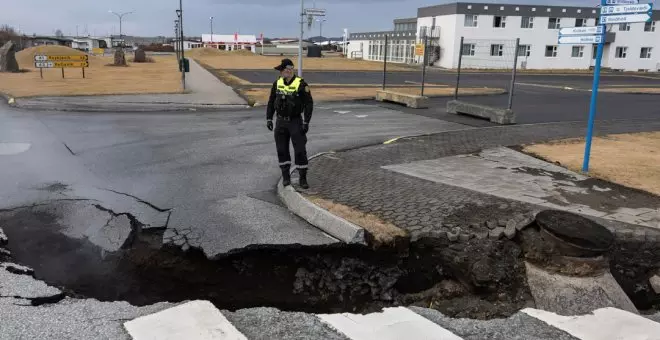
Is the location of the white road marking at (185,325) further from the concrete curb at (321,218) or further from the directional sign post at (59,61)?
the directional sign post at (59,61)

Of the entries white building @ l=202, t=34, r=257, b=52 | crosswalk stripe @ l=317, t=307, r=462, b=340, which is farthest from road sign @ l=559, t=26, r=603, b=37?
white building @ l=202, t=34, r=257, b=52

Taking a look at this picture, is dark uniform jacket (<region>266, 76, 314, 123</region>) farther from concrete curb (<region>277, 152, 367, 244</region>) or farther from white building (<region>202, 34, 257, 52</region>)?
white building (<region>202, 34, 257, 52</region>)

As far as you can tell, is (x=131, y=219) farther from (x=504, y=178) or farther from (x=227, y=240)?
(x=504, y=178)

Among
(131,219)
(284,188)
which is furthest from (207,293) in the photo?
(284,188)

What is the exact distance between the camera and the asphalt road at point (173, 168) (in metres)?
5.93

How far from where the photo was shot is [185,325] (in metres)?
3.53

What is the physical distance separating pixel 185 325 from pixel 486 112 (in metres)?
13.1

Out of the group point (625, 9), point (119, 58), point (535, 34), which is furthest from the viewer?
point (535, 34)

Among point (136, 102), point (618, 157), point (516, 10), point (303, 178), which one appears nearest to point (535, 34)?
point (516, 10)

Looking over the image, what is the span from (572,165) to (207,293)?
7.02 meters

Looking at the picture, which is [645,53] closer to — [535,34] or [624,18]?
[535,34]

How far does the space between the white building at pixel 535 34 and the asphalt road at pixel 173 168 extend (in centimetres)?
4299

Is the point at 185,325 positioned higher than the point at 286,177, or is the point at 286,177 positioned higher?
the point at 286,177

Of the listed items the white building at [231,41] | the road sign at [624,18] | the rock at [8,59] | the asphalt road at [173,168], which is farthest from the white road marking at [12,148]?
the white building at [231,41]
